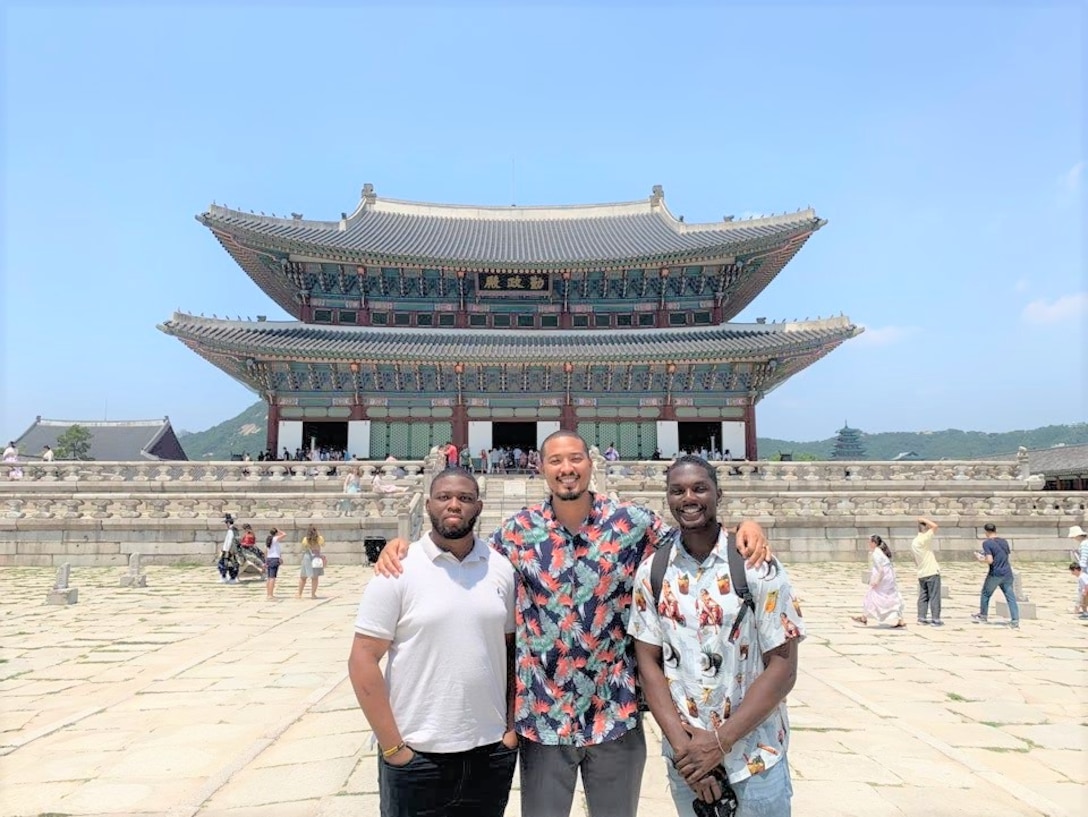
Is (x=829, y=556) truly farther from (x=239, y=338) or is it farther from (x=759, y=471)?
(x=239, y=338)

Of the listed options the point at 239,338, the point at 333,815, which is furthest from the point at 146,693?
the point at 239,338

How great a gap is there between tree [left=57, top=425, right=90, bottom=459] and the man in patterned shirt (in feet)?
167

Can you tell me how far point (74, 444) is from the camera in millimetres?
43750

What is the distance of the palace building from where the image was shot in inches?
968

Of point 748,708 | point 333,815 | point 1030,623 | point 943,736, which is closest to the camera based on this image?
point 748,708

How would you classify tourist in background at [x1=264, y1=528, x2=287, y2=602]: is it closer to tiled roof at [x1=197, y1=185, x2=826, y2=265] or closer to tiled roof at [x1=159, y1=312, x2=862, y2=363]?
tiled roof at [x1=159, y1=312, x2=862, y2=363]

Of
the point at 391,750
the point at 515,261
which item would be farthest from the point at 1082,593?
the point at 515,261

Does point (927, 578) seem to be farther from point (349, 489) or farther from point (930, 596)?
point (349, 489)

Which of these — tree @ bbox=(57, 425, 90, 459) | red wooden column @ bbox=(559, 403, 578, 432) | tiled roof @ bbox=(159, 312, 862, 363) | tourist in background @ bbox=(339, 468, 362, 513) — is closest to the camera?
tourist in background @ bbox=(339, 468, 362, 513)

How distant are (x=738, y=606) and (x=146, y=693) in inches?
253

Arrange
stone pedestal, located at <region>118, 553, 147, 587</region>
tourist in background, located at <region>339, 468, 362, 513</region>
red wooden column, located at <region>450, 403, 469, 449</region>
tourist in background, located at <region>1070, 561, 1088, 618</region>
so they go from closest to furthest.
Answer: tourist in background, located at <region>1070, 561, 1088, 618</region>, stone pedestal, located at <region>118, 553, 147, 587</region>, tourist in background, located at <region>339, 468, 362, 513</region>, red wooden column, located at <region>450, 403, 469, 449</region>

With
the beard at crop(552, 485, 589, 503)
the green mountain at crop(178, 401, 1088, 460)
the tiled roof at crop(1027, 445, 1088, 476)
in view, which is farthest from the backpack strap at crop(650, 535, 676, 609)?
the green mountain at crop(178, 401, 1088, 460)

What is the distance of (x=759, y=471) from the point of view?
20.4 metres

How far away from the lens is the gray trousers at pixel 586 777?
2.57 metres
